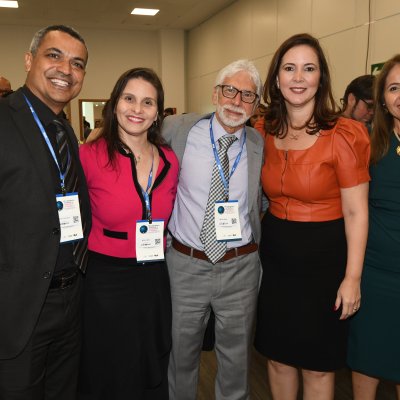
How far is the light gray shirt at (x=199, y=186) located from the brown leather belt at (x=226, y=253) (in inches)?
0.8

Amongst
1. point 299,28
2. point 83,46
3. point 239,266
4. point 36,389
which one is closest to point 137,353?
point 36,389

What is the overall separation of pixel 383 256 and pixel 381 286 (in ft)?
0.48

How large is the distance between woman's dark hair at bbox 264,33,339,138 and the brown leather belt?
58 cm

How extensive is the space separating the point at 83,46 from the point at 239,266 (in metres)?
1.26

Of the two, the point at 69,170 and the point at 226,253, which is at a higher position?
the point at 69,170

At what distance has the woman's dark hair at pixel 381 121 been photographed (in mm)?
1992

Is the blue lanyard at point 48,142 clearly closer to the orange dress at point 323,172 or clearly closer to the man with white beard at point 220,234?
the man with white beard at point 220,234

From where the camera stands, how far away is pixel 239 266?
2121 mm

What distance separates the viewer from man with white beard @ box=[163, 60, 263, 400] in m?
2.08

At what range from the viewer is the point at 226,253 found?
210cm

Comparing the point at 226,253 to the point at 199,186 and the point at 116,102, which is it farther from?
the point at 116,102

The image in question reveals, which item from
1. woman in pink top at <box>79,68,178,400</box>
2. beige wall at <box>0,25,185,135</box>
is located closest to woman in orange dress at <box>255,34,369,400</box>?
woman in pink top at <box>79,68,178,400</box>

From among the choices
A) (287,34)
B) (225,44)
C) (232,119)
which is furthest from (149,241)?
(225,44)

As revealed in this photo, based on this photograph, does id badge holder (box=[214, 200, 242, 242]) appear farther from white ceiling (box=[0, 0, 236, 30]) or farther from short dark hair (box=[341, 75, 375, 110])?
white ceiling (box=[0, 0, 236, 30])
